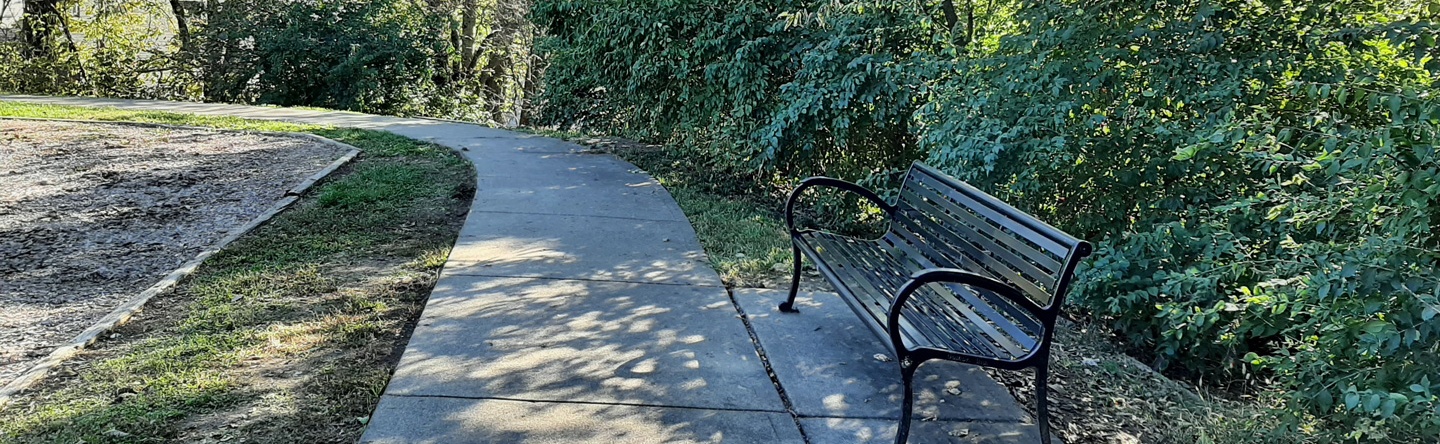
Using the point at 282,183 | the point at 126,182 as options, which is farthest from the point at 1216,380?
the point at 126,182

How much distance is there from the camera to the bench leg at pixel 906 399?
3121mm

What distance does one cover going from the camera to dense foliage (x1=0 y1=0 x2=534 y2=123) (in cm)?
1683

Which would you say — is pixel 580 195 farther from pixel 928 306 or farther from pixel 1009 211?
pixel 1009 211

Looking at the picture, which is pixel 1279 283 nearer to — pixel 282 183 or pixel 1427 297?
pixel 1427 297

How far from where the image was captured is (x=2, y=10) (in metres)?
17.7

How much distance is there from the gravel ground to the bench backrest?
3.63 m

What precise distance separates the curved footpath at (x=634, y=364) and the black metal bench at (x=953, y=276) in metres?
0.31

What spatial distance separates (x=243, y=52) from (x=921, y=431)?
16777mm

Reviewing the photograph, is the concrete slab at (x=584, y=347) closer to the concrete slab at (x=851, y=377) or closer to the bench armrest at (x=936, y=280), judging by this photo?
the concrete slab at (x=851, y=377)

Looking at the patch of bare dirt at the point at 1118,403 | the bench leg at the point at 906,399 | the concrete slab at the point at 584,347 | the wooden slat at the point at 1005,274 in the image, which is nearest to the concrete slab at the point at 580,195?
the concrete slab at the point at 584,347

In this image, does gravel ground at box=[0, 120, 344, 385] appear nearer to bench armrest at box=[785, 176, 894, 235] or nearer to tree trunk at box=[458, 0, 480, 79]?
bench armrest at box=[785, 176, 894, 235]

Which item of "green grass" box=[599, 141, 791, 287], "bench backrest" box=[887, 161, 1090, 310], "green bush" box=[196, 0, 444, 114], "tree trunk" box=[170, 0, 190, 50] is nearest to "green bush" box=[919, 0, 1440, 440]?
"bench backrest" box=[887, 161, 1090, 310]

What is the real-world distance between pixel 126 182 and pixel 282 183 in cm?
117

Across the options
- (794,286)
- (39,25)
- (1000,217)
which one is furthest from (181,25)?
(1000,217)
